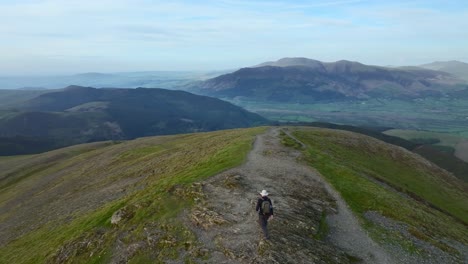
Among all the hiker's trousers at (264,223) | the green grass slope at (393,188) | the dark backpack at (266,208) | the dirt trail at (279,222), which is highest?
the dark backpack at (266,208)

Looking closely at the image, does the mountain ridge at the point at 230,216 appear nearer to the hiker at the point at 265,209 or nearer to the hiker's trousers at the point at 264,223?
the hiker's trousers at the point at 264,223

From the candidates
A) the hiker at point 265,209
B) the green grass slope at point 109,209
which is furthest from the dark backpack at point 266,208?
the green grass slope at point 109,209

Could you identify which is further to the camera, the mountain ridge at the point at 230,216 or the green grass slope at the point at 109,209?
the green grass slope at the point at 109,209

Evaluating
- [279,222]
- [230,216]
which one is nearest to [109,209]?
[230,216]

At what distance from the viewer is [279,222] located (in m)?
34.7

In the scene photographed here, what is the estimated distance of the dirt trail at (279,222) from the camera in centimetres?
2944

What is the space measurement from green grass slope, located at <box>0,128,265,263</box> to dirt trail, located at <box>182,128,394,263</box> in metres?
2.20

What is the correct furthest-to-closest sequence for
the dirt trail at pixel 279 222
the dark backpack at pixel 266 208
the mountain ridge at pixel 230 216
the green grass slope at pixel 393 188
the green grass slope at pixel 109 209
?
the green grass slope at pixel 393 188 → the green grass slope at pixel 109 209 → the mountain ridge at pixel 230 216 → the dark backpack at pixel 266 208 → the dirt trail at pixel 279 222

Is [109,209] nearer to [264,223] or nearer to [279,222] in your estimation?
[279,222]

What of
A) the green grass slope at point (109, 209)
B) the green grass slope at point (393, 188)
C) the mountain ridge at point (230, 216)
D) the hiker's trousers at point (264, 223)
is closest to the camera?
the hiker's trousers at point (264, 223)

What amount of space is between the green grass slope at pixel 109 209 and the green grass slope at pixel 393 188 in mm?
17005

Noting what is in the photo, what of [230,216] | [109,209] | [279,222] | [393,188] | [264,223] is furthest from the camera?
[393,188]

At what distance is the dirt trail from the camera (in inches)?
1159

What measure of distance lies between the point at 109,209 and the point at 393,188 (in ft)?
158
